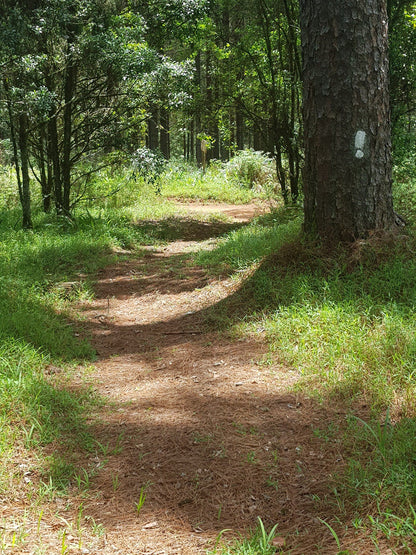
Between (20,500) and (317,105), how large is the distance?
14.2 feet

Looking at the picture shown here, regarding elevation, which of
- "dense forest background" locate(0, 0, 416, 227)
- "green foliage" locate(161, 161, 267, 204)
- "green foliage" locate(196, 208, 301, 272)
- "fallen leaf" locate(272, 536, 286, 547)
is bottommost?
"fallen leaf" locate(272, 536, 286, 547)

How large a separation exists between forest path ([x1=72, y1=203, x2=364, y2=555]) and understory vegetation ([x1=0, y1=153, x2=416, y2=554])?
0.13 m

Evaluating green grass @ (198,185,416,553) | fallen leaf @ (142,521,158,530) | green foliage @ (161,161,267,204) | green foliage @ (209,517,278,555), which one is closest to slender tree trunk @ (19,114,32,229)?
green grass @ (198,185,416,553)

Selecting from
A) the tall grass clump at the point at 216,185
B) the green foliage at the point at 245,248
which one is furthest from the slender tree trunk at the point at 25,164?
the tall grass clump at the point at 216,185

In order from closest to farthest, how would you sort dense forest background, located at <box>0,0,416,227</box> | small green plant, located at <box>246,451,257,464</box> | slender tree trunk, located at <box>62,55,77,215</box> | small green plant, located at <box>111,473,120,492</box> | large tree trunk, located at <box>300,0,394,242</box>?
small green plant, located at <box>111,473,120,492</box> < small green plant, located at <box>246,451,257,464</box> < large tree trunk, located at <box>300,0,394,242</box> < dense forest background, located at <box>0,0,416,227</box> < slender tree trunk, located at <box>62,55,77,215</box>

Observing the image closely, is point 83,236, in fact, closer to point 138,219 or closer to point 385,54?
point 138,219

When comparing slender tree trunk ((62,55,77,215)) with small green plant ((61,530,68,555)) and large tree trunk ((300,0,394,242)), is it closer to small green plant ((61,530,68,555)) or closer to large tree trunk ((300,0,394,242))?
large tree trunk ((300,0,394,242))

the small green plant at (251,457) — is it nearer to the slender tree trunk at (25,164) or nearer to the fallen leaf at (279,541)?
the fallen leaf at (279,541)

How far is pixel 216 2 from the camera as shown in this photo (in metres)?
10.8

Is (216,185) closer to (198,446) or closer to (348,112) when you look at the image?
(348,112)

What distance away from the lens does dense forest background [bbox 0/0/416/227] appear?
8211 mm

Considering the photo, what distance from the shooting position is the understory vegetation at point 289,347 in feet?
8.33

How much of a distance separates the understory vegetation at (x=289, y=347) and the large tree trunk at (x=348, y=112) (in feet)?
1.18

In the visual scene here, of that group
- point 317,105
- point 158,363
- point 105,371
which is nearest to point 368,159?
point 317,105
